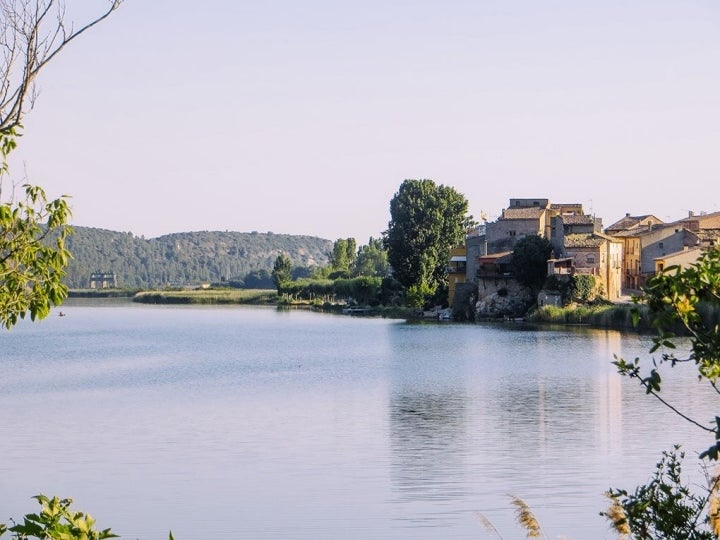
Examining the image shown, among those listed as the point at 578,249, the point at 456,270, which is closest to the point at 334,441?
the point at 578,249

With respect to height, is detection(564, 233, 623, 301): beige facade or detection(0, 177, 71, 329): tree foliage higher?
detection(564, 233, 623, 301): beige facade

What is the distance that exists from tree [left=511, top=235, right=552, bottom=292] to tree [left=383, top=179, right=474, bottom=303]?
13.8 m

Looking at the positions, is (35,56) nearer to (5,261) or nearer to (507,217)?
(5,261)

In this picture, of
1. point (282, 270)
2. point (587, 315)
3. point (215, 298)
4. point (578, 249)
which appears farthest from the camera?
point (215, 298)

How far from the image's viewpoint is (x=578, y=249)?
7062 cm

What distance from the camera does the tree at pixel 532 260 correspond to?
73812mm

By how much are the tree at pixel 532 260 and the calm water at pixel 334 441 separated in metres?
27.1

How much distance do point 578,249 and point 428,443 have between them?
50070mm

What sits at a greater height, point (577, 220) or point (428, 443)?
point (577, 220)

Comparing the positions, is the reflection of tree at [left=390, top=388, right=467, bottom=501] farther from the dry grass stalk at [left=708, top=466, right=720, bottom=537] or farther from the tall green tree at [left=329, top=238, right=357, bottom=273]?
the tall green tree at [left=329, top=238, right=357, bottom=273]

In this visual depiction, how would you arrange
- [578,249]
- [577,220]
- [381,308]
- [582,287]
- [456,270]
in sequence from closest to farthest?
[582,287] < [578,249] < [577,220] < [456,270] < [381,308]

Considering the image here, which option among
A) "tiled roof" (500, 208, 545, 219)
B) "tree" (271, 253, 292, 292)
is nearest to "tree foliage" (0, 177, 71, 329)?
"tiled roof" (500, 208, 545, 219)

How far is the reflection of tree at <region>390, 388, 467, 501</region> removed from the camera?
1756 centimetres

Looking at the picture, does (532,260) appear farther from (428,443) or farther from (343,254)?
(343,254)
